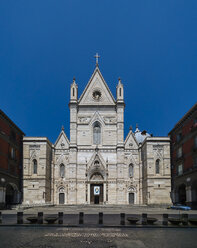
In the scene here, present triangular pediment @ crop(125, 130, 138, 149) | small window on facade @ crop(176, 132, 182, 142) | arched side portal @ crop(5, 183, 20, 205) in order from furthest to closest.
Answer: triangular pediment @ crop(125, 130, 138, 149), arched side portal @ crop(5, 183, 20, 205), small window on facade @ crop(176, 132, 182, 142)

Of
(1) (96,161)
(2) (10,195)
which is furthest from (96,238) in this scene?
(1) (96,161)

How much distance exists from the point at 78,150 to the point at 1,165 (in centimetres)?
1815

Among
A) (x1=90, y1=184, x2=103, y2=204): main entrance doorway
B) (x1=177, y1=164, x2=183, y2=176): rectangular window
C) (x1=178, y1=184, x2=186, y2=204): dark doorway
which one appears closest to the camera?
(x1=177, y1=164, x2=183, y2=176): rectangular window

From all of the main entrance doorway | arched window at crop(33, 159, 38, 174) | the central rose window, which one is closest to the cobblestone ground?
arched window at crop(33, 159, 38, 174)

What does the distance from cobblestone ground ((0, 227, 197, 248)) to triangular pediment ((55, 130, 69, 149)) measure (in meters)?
39.1

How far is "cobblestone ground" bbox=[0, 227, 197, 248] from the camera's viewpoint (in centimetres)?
1450

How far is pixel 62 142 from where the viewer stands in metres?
59.6

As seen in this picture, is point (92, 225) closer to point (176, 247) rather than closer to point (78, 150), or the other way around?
point (176, 247)

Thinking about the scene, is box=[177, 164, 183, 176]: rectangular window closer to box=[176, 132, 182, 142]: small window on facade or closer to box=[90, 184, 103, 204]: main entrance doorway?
box=[176, 132, 182, 142]: small window on facade

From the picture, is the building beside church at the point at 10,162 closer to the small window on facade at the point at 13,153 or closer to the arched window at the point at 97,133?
the small window on facade at the point at 13,153

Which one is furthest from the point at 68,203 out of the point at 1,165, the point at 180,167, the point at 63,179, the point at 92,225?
the point at 92,225

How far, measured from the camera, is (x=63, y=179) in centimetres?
5784

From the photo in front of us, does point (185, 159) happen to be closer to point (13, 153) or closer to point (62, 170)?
point (62, 170)

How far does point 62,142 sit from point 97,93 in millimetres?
12327
